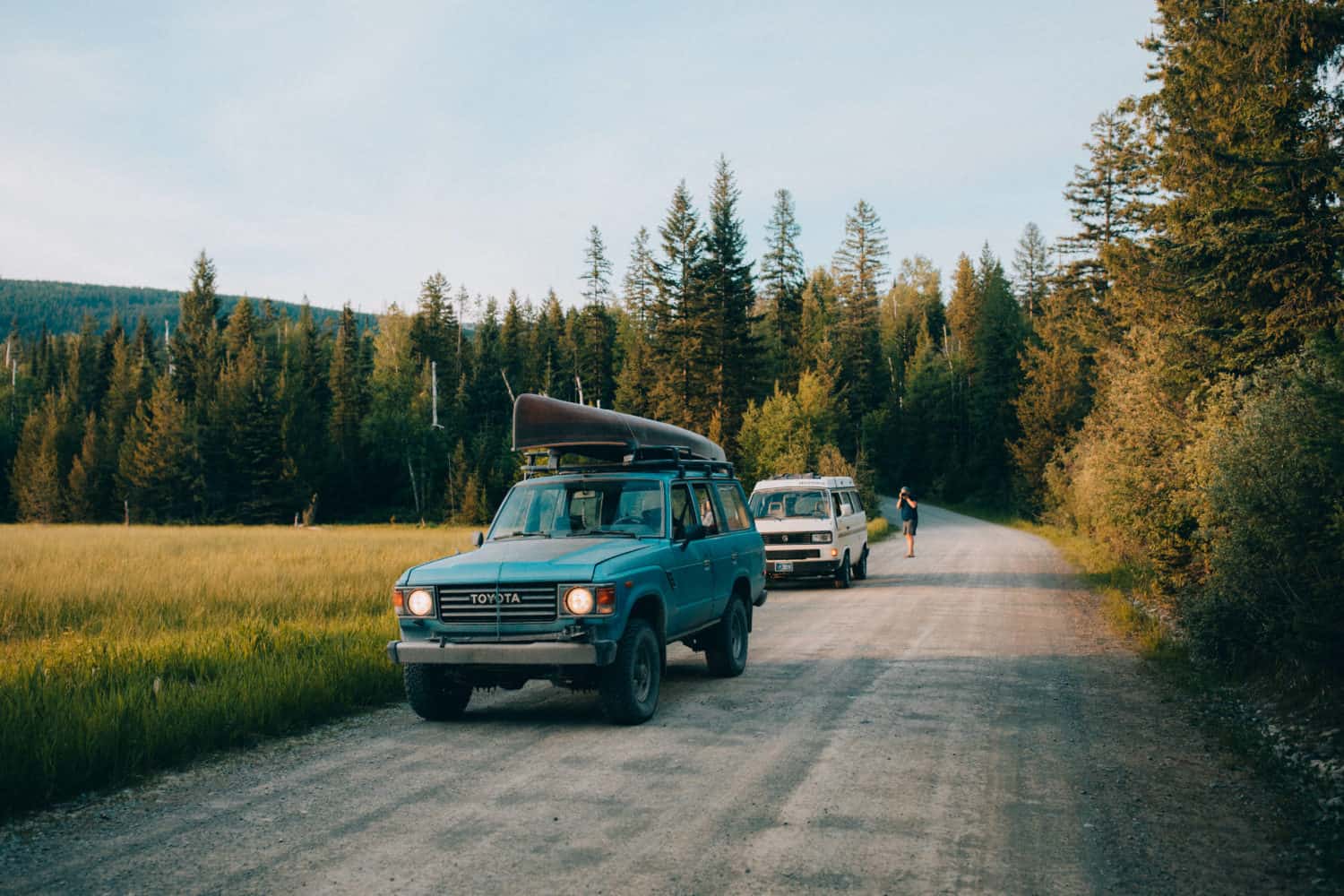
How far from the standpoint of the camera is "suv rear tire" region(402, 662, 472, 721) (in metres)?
7.61

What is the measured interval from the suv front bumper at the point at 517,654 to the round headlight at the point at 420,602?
0.90 feet

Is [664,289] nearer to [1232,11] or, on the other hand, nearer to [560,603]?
[1232,11]

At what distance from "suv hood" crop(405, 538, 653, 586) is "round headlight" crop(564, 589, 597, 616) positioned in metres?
0.10

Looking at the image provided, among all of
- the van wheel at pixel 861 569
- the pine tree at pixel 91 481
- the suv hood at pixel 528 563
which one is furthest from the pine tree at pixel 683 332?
the pine tree at pixel 91 481

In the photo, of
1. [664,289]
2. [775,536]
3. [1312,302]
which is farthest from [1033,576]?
[664,289]

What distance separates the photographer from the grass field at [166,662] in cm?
624

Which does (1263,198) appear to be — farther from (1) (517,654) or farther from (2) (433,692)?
(2) (433,692)

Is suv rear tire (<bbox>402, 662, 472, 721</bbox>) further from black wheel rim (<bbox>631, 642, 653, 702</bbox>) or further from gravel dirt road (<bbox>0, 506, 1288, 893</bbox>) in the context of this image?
black wheel rim (<bbox>631, 642, 653, 702</bbox>)

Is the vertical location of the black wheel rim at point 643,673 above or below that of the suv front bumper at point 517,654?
below

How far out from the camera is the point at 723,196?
54.2 meters

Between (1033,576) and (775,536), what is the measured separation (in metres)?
6.91

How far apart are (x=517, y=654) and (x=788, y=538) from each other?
12.0 meters

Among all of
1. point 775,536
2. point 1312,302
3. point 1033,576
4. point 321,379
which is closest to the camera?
point 1312,302

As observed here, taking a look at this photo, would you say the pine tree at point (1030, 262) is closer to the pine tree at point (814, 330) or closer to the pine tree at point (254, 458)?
Answer: the pine tree at point (814, 330)
